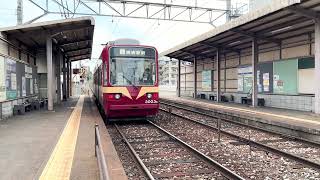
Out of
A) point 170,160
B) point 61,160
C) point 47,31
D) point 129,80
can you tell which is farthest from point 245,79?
point 61,160

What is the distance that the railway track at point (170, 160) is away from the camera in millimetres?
7164

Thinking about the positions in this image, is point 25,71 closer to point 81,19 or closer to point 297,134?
point 81,19

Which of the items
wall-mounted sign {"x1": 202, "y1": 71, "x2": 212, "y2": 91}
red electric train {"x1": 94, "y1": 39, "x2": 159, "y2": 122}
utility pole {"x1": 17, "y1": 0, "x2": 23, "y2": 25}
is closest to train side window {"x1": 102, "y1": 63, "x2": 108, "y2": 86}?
red electric train {"x1": 94, "y1": 39, "x2": 159, "y2": 122}

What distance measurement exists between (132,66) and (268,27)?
7.22 m

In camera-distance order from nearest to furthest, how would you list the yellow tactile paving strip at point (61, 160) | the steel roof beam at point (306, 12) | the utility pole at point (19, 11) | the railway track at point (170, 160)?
the yellow tactile paving strip at point (61, 160)
the railway track at point (170, 160)
the steel roof beam at point (306, 12)
the utility pole at point (19, 11)

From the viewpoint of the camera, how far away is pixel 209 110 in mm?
20125

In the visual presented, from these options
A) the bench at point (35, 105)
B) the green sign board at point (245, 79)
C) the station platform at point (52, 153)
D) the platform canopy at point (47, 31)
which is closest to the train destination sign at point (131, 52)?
the station platform at point (52, 153)

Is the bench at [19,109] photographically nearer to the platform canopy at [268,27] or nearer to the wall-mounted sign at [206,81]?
the platform canopy at [268,27]

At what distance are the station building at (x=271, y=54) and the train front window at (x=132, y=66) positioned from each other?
15.8 ft

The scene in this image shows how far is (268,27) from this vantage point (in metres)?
17.7

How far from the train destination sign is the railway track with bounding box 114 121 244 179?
3398 millimetres

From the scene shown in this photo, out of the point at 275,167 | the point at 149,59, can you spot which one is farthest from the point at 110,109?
the point at 275,167

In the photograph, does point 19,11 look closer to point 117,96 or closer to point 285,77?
point 117,96

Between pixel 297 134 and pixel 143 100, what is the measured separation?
5750 mm
